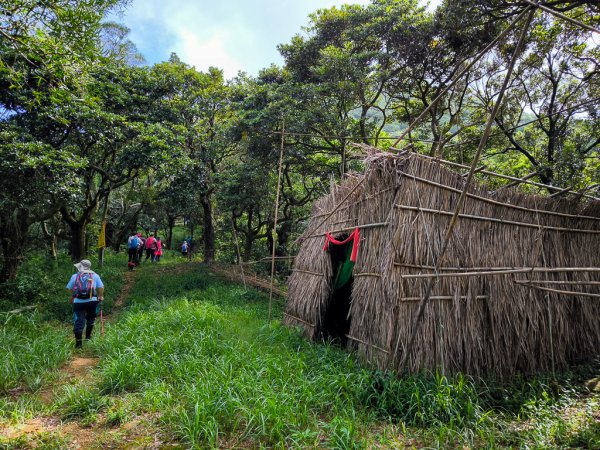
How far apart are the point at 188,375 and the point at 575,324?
5.84 meters

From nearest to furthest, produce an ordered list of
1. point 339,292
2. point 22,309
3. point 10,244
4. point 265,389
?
A: point 265,389
point 339,292
point 22,309
point 10,244

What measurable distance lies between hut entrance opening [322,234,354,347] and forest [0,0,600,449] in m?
1.02

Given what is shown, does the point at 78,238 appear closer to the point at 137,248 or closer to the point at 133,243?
the point at 133,243

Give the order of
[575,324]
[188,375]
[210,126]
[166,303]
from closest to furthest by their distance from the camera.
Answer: [188,375], [575,324], [166,303], [210,126]

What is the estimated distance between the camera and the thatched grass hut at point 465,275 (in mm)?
4672

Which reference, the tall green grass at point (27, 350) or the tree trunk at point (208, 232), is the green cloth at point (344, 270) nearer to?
the tall green grass at point (27, 350)

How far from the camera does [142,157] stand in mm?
10539

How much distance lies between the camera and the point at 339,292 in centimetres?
711

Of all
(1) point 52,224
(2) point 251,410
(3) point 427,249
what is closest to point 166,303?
(2) point 251,410

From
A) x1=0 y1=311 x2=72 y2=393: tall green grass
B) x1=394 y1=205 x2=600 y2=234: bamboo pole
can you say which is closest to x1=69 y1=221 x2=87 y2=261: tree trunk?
x1=0 y1=311 x2=72 y2=393: tall green grass

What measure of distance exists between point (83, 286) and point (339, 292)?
4.45 meters

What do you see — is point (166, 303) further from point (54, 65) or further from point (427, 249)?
point (427, 249)

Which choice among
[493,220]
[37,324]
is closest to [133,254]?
[37,324]

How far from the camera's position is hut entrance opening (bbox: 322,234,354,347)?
21.4 feet
